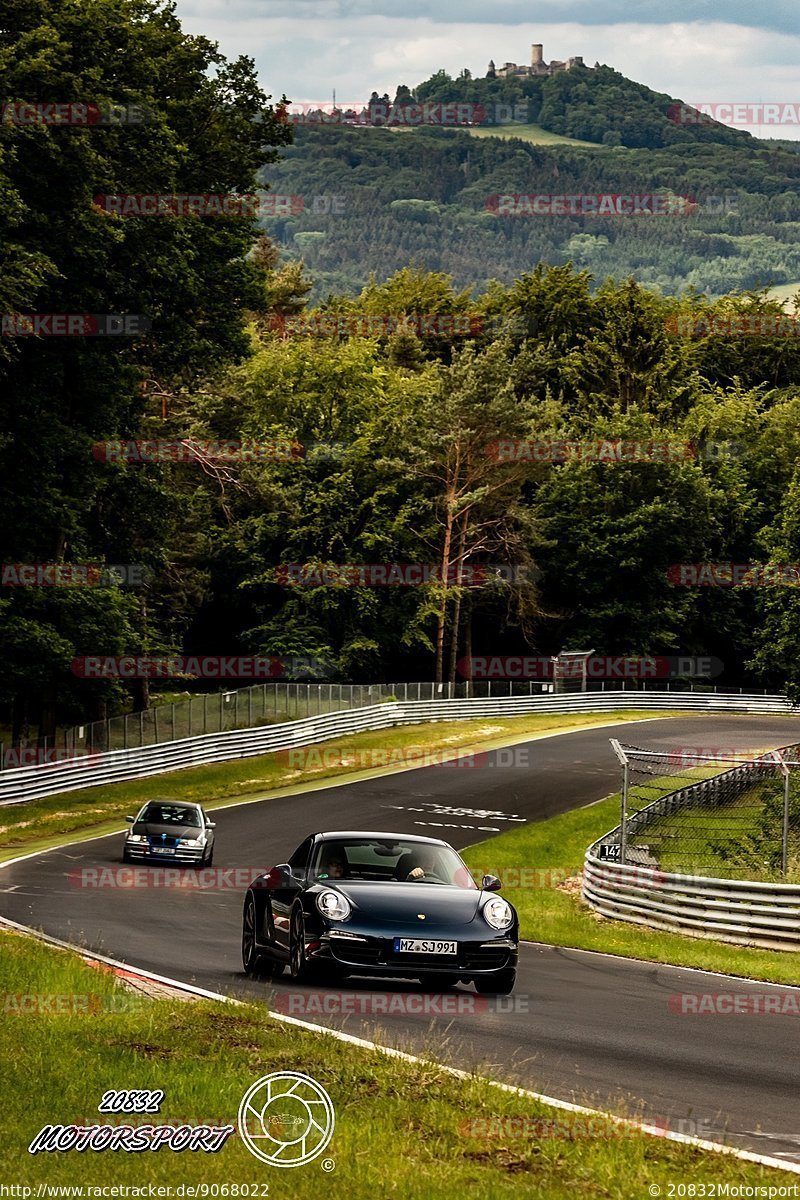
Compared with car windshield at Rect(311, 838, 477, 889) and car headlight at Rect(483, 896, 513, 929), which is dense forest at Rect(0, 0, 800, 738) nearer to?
car windshield at Rect(311, 838, 477, 889)

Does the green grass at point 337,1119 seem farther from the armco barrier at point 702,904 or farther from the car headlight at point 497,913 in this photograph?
the armco barrier at point 702,904

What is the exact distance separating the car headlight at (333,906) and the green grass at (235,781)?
68.2ft

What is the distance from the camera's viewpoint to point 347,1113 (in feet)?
27.8

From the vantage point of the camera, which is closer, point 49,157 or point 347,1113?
point 347,1113

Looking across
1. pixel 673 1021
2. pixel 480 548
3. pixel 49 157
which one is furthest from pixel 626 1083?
pixel 480 548

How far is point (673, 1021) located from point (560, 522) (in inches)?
2981

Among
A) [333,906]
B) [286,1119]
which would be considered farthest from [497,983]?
[286,1119]

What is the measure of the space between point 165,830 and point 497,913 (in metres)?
18.6

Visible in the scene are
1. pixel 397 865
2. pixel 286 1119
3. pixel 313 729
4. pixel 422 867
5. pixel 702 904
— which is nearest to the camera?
pixel 286 1119

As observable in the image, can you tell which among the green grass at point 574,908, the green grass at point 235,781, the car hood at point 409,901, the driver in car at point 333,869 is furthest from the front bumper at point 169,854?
the car hood at point 409,901

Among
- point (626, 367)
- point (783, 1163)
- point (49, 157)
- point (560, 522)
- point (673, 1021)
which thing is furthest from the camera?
point (626, 367)

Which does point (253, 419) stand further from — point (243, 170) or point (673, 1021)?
point (673, 1021)

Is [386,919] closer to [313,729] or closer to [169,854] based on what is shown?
[169,854]

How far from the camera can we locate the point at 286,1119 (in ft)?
26.8
